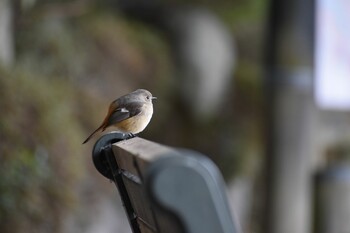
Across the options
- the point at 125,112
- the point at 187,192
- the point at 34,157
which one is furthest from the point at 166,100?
the point at 187,192

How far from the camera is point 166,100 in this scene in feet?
34.1

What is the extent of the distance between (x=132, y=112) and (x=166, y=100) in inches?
256

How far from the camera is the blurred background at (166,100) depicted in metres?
7.10

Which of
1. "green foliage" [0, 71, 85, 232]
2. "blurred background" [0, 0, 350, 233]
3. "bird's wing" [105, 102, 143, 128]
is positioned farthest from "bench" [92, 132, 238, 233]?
"blurred background" [0, 0, 350, 233]

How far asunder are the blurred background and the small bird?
9.44ft

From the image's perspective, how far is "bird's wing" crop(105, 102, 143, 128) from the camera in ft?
12.7

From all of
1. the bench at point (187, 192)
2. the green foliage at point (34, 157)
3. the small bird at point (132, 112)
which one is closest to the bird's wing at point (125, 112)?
the small bird at point (132, 112)

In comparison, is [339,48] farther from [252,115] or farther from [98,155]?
[98,155]

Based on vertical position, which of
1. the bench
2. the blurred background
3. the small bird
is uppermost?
the bench

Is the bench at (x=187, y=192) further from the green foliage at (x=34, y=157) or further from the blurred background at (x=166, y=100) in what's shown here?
the blurred background at (x=166, y=100)

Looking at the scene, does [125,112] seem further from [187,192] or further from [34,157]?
[34,157]

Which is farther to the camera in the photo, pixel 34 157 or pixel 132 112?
pixel 34 157

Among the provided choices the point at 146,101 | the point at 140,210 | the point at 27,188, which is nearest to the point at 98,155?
the point at 140,210

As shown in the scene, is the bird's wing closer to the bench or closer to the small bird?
the small bird
